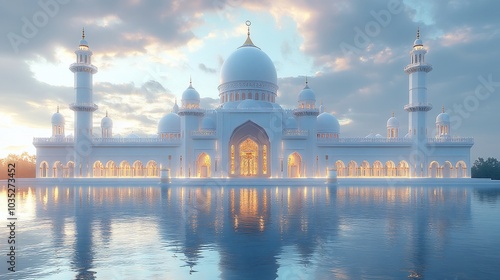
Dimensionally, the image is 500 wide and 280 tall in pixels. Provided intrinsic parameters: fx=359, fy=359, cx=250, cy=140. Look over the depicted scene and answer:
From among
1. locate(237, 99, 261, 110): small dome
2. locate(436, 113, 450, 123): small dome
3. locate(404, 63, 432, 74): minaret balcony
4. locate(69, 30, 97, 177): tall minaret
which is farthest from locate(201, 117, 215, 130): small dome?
locate(436, 113, 450, 123): small dome

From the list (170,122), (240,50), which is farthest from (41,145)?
(240,50)

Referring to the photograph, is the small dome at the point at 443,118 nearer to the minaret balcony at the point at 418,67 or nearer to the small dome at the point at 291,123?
the minaret balcony at the point at 418,67

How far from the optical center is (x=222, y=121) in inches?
1292

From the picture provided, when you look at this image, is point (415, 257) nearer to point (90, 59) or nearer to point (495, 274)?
point (495, 274)

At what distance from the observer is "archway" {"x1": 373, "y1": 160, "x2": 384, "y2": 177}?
34.4m

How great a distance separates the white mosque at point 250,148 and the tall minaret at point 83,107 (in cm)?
8

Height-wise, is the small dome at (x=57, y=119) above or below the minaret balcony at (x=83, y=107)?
below

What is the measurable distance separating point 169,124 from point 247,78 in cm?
988

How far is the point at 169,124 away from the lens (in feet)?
128

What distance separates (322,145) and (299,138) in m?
2.62

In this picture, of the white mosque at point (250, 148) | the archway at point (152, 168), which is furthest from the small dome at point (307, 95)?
the archway at point (152, 168)

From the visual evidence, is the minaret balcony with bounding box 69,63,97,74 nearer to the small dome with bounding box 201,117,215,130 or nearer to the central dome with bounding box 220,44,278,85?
the small dome with bounding box 201,117,215,130

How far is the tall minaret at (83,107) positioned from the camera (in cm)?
3294

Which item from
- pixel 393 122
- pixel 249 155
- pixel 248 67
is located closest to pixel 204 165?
pixel 249 155
